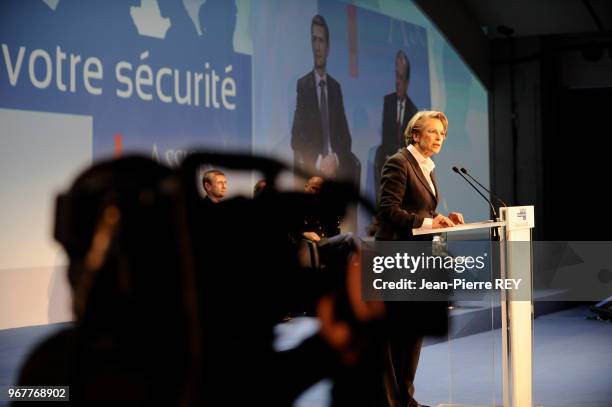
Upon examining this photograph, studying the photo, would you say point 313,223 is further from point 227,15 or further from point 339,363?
point 227,15

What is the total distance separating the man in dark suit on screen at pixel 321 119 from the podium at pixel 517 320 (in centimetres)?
376

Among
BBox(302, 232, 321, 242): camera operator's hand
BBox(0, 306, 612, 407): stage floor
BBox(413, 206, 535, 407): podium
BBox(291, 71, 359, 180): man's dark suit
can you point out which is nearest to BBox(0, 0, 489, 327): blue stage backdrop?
BBox(291, 71, 359, 180): man's dark suit

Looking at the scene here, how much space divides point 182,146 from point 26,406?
5.46 metres

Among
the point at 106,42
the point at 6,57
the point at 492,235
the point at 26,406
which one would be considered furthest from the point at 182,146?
the point at 26,406

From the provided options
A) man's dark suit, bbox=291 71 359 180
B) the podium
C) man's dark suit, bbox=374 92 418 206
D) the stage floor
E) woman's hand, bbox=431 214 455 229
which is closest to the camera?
woman's hand, bbox=431 214 455 229

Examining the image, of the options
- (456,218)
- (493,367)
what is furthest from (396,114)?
(456,218)

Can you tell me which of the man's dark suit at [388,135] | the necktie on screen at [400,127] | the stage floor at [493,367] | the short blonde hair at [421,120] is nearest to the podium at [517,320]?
the stage floor at [493,367]

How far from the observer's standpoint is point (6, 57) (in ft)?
16.0

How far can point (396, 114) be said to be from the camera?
8398 millimetres

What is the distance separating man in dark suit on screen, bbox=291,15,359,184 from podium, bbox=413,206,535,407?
3.76 m

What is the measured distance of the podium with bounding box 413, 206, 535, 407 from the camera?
3.30 metres

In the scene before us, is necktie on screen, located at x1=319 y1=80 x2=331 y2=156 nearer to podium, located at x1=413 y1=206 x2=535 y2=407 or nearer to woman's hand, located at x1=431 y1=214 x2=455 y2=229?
podium, located at x1=413 y1=206 x2=535 y2=407

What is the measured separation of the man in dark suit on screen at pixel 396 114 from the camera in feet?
26.8

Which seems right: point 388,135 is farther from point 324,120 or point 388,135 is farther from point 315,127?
point 315,127
